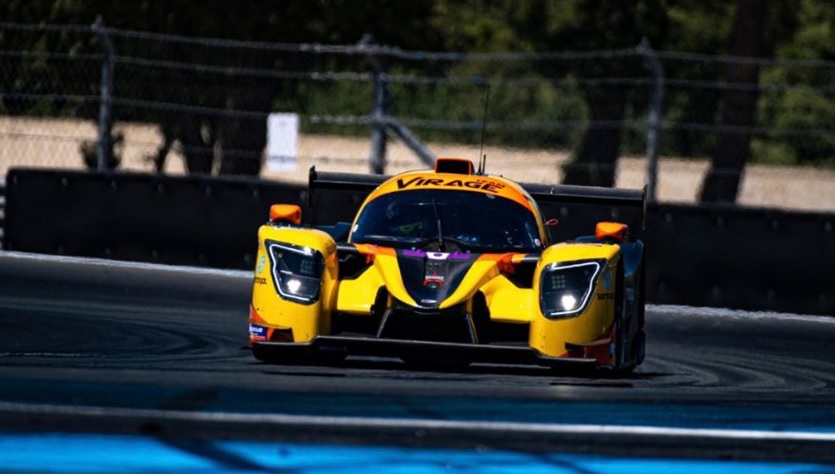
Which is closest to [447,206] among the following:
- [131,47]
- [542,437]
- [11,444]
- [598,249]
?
[598,249]

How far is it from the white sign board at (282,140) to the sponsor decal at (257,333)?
6900mm

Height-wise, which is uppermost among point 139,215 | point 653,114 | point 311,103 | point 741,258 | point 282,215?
point 653,114

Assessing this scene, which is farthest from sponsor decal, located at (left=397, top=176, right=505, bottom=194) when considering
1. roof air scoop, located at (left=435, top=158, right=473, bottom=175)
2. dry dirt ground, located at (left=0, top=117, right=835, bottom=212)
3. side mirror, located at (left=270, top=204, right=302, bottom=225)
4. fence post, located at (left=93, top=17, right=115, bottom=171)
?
dry dirt ground, located at (left=0, top=117, right=835, bottom=212)

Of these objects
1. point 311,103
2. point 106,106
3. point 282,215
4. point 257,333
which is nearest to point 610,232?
point 282,215

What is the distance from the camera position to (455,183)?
10.3m

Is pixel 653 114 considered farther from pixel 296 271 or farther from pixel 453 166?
pixel 296 271

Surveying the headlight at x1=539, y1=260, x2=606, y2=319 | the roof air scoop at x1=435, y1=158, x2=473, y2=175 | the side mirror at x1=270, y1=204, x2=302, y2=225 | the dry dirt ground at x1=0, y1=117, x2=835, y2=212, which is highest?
the roof air scoop at x1=435, y1=158, x2=473, y2=175

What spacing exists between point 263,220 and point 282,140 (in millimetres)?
1924

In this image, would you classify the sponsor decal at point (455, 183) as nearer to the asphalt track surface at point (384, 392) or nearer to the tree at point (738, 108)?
the asphalt track surface at point (384, 392)

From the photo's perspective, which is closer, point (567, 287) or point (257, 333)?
point (567, 287)

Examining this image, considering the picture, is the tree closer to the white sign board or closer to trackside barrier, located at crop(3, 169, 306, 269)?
the white sign board

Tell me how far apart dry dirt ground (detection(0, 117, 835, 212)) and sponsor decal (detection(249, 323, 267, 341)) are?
8453 millimetres

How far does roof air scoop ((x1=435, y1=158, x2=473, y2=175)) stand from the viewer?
10.5m

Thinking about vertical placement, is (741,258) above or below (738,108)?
below
